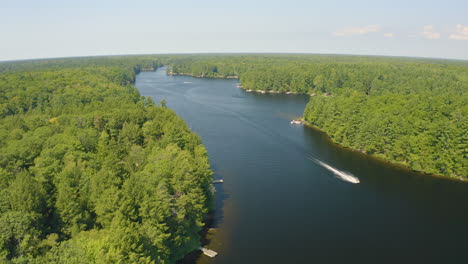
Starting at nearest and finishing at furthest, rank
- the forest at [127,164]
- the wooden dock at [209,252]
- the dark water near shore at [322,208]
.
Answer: the forest at [127,164] < the wooden dock at [209,252] < the dark water near shore at [322,208]

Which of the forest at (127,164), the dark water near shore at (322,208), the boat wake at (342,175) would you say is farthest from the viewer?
the boat wake at (342,175)

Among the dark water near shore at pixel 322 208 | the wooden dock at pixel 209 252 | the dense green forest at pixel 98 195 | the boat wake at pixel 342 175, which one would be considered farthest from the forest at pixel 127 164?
the boat wake at pixel 342 175

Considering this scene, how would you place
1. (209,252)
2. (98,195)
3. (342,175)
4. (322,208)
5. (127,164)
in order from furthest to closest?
(342,175) < (322,208) < (127,164) < (209,252) < (98,195)

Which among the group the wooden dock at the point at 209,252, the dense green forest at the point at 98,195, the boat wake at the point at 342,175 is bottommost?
the wooden dock at the point at 209,252

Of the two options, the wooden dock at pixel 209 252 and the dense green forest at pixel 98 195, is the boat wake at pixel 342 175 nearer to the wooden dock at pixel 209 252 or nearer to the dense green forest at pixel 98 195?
the dense green forest at pixel 98 195

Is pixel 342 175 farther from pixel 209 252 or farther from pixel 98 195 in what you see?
pixel 98 195

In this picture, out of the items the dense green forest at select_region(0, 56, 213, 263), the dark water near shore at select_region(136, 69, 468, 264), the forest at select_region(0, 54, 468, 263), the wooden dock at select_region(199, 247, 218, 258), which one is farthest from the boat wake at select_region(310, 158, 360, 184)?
the wooden dock at select_region(199, 247, 218, 258)

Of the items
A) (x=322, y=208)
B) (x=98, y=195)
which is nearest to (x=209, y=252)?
(x=98, y=195)

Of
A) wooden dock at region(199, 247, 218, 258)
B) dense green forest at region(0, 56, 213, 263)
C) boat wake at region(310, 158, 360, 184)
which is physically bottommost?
wooden dock at region(199, 247, 218, 258)

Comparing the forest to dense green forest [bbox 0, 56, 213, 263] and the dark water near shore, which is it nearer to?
dense green forest [bbox 0, 56, 213, 263]
